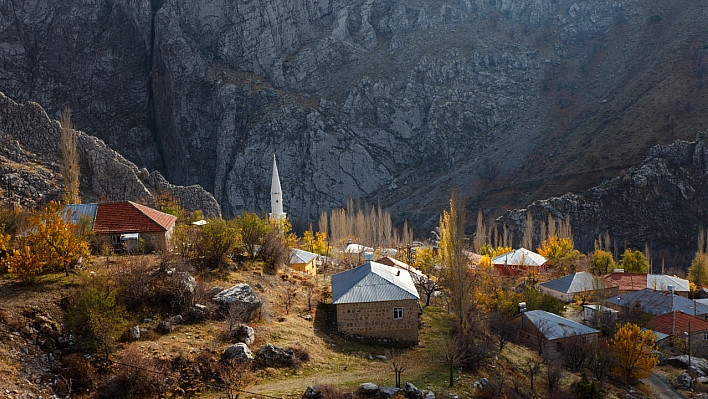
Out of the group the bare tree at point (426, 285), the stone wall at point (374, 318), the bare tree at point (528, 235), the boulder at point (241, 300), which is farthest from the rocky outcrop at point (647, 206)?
the boulder at point (241, 300)

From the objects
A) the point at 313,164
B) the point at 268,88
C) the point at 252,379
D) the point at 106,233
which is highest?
the point at 268,88

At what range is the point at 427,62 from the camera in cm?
9206

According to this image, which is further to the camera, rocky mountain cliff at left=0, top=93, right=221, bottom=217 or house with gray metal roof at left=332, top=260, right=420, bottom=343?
rocky mountain cliff at left=0, top=93, right=221, bottom=217

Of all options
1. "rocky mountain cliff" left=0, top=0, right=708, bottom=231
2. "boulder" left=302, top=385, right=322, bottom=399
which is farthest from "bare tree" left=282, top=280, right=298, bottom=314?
"rocky mountain cliff" left=0, top=0, right=708, bottom=231

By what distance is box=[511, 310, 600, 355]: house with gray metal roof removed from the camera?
1052 inches

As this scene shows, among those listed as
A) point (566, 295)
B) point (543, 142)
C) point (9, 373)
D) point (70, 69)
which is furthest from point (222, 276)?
point (70, 69)

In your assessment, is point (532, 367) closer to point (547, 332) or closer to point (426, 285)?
point (547, 332)

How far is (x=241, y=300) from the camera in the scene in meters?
21.3

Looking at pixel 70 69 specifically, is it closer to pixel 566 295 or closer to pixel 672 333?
pixel 566 295

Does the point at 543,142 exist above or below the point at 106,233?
above

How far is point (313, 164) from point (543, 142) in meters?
34.8

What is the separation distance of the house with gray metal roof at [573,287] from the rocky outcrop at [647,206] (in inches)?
1083

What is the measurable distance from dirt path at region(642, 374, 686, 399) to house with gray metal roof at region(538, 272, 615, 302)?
9185 millimetres

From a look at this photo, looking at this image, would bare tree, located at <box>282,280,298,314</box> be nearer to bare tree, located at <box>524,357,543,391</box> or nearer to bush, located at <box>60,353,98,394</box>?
bush, located at <box>60,353,98,394</box>
